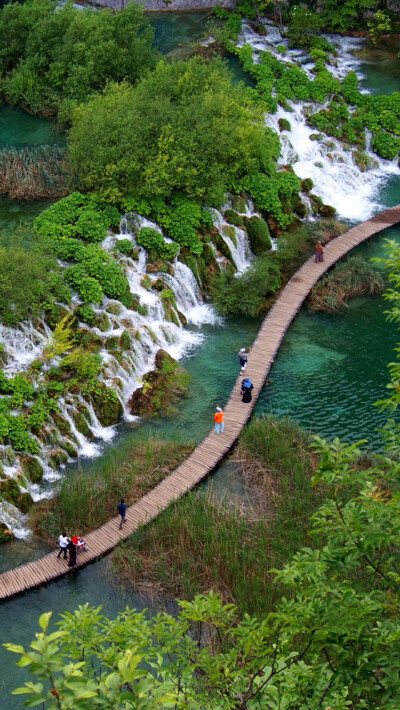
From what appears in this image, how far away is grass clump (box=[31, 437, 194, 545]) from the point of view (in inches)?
867

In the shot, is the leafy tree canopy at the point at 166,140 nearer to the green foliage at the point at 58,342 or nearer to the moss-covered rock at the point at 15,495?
the green foliage at the point at 58,342

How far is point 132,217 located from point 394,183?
44.3 ft

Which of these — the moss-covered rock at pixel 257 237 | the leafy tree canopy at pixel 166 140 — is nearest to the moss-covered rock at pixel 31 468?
the leafy tree canopy at pixel 166 140

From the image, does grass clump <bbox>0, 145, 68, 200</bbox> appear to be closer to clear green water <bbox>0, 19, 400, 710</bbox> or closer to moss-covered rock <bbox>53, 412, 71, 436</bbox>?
clear green water <bbox>0, 19, 400, 710</bbox>

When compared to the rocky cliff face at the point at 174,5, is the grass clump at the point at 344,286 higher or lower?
lower

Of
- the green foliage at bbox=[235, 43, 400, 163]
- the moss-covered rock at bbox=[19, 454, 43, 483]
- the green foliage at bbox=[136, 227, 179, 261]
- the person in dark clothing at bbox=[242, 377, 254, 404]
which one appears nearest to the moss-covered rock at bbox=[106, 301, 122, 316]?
the green foliage at bbox=[136, 227, 179, 261]

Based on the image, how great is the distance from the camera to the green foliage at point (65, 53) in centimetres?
3769

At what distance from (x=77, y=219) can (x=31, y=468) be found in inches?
426

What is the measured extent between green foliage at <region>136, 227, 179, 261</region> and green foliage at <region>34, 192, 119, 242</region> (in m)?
1.17

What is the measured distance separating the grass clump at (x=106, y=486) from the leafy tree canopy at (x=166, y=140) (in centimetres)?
1121

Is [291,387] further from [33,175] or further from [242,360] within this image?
[33,175]

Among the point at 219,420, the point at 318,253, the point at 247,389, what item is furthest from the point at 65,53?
the point at 219,420

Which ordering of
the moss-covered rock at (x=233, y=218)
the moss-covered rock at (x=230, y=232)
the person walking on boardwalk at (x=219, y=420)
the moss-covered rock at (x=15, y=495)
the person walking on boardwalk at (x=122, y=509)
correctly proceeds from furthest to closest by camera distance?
the moss-covered rock at (x=233, y=218) < the moss-covered rock at (x=230, y=232) < the person walking on boardwalk at (x=219, y=420) < the moss-covered rock at (x=15, y=495) < the person walking on boardwalk at (x=122, y=509)

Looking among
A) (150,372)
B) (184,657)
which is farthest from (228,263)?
(184,657)
